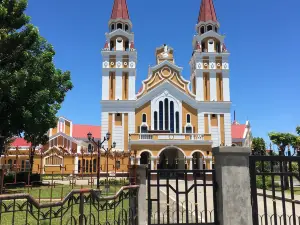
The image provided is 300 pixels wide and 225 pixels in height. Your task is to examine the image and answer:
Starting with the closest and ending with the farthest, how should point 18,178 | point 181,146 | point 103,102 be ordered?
point 18,178
point 181,146
point 103,102

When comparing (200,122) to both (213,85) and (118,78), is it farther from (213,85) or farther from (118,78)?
(118,78)

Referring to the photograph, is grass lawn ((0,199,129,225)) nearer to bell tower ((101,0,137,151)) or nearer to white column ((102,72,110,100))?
bell tower ((101,0,137,151))

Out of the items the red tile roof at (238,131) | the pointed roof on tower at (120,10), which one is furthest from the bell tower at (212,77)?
the red tile roof at (238,131)

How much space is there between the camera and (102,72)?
3578 cm

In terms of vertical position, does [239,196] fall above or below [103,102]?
below

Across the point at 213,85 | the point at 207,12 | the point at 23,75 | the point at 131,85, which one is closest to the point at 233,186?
the point at 23,75

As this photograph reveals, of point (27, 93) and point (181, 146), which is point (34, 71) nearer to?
point (27, 93)

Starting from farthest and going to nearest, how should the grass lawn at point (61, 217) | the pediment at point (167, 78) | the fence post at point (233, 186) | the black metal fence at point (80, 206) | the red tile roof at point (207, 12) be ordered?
the red tile roof at point (207, 12)
the pediment at point (167, 78)
the fence post at point (233, 186)
the grass lawn at point (61, 217)
the black metal fence at point (80, 206)

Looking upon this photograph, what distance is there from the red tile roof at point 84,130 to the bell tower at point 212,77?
18185 mm

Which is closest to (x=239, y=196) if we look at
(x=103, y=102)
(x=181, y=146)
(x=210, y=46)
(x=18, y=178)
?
(x=18, y=178)

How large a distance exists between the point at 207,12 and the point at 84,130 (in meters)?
24.9

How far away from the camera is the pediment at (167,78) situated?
36.2 meters

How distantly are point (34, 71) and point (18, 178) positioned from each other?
896 cm

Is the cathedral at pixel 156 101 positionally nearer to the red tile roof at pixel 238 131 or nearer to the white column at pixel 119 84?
the white column at pixel 119 84
